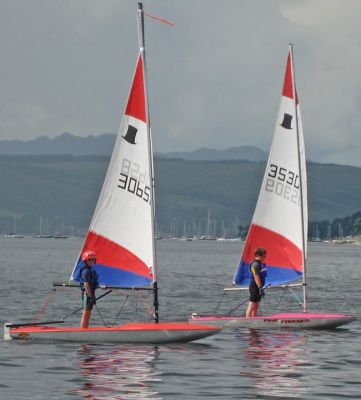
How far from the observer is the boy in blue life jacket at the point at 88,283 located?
37000 mm

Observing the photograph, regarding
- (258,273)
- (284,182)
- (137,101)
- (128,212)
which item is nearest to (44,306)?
(284,182)

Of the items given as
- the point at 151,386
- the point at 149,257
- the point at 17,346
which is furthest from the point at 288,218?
the point at 151,386

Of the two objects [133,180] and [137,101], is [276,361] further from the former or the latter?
[137,101]

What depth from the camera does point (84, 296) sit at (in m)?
37.2

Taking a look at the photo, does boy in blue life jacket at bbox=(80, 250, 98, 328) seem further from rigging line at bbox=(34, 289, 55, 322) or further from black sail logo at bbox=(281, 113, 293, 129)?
rigging line at bbox=(34, 289, 55, 322)

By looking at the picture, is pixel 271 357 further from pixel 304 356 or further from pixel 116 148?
pixel 116 148

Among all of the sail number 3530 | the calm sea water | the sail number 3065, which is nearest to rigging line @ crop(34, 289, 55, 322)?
the sail number 3530

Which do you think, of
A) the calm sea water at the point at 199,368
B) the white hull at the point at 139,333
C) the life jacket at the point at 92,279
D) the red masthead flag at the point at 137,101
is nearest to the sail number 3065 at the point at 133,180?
the red masthead flag at the point at 137,101

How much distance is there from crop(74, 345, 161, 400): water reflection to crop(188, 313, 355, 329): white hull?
6949 mm

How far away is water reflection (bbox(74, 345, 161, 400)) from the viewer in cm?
2908

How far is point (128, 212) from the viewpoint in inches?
1511

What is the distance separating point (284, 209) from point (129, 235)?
9904 millimetres

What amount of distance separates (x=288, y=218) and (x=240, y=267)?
266cm

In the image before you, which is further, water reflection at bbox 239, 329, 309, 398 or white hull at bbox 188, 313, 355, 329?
white hull at bbox 188, 313, 355, 329
